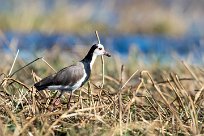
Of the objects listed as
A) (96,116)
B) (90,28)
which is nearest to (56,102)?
(96,116)

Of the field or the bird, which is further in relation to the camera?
the bird

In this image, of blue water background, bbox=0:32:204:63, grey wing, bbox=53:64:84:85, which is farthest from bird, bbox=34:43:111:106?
blue water background, bbox=0:32:204:63

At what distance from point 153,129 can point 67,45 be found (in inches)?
321

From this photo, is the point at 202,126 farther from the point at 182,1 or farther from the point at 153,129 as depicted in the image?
the point at 182,1

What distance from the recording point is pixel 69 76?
192 inches

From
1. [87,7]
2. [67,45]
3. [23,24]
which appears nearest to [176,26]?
[87,7]

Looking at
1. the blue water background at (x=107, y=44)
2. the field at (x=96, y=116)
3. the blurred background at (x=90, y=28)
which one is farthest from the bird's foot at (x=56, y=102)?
the blurred background at (x=90, y=28)

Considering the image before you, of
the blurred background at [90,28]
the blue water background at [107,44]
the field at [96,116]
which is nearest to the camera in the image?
the field at [96,116]

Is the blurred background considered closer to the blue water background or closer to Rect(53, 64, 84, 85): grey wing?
the blue water background

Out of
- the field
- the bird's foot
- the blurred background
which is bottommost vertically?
the field

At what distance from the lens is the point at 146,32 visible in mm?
22094

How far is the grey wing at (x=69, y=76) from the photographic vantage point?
191 inches

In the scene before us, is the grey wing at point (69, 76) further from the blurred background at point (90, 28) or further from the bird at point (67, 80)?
the blurred background at point (90, 28)

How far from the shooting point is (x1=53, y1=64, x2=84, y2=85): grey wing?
4855 millimetres
